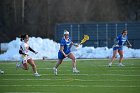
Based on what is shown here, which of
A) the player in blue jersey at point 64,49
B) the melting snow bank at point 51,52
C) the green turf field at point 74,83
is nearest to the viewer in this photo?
the green turf field at point 74,83

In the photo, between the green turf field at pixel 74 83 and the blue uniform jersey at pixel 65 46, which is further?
the blue uniform jersey at pixel 65 46

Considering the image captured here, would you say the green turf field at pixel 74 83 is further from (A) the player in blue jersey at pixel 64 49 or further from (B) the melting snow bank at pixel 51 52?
(B) the melting snow bank at pixel 51 52

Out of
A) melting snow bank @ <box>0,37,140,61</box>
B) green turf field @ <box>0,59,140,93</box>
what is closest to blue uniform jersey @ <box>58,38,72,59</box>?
green turf field @ <box>0,59,140,93</box>

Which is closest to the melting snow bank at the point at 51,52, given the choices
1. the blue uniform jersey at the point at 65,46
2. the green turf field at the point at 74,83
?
the blue uniform jersey at the point at 65,46

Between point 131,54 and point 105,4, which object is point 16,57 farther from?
point 105,4

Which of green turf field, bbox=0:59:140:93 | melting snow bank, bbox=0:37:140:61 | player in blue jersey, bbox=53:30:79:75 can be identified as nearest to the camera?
green turf field, bbox=0:59:140:93

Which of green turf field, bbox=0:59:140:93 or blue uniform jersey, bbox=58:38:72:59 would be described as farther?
blue uniform jersey, bbox=58:38:72:59

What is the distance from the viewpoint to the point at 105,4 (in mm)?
77250

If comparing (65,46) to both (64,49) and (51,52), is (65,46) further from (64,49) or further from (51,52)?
(51,52)

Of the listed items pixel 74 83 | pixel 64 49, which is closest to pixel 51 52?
pixel 64 49

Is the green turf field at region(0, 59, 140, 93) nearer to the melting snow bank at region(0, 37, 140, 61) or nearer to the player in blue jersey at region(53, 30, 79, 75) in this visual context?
the player in blue jersey at region(53, 30, 79, 75)

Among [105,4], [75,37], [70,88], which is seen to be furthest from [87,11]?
[70,88]

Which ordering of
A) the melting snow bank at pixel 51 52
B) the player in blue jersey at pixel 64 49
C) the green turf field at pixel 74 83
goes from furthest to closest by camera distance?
the melting snow bank at pixel 51 52, the player in blue jersey at pixel 64 49, the green turf field at pixel 74 83

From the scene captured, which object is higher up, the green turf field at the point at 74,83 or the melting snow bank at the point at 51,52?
the melting snow bank at the point at 51,52
